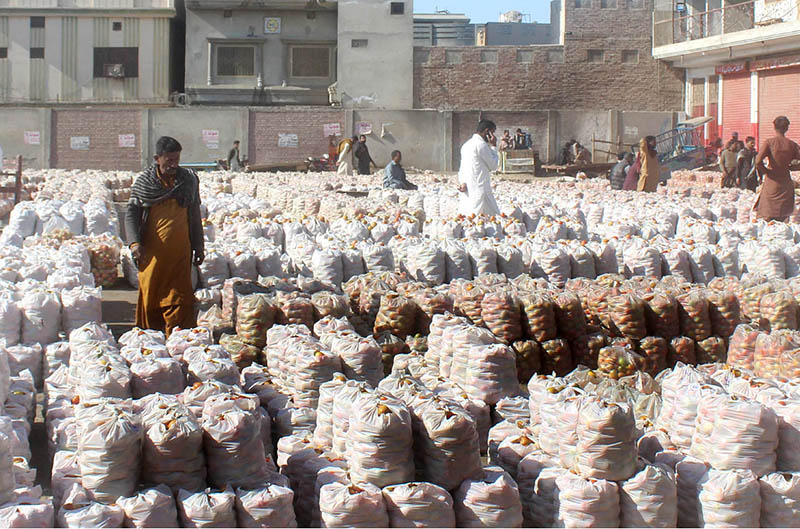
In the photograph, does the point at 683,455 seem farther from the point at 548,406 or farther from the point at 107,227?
the point at 107,227

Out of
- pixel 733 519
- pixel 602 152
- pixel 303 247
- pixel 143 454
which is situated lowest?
pixel 733 519

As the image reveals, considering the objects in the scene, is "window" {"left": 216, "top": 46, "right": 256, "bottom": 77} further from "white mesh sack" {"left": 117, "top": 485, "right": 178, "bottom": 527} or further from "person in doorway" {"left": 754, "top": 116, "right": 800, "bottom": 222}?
"white mesh sack" {"left": 117, "top": 485, "right": 178, "bottom": 527}

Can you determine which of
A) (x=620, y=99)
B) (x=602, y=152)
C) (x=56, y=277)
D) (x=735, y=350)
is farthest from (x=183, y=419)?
(x=620, y=99)

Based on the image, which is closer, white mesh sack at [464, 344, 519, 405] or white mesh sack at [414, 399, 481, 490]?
white mesh sack at [414, 399, 481, 490]

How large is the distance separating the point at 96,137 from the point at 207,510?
28.2 metres

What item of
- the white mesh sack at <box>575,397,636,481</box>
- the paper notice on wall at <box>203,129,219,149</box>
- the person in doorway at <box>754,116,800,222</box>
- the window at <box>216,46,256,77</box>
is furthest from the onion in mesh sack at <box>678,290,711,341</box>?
the window at <box>216,46,256,77</box>

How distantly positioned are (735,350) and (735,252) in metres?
2.59

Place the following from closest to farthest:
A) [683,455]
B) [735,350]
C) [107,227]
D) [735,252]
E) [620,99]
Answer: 1. [683,455]
2. [735,350]
3. [735,252]
4. [107,227]
5. [620,99]

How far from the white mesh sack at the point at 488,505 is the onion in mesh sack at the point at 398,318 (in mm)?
2332

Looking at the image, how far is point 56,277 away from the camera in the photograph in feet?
21.8

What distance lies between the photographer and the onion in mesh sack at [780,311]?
597 centimetres

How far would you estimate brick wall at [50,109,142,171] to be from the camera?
29.5m

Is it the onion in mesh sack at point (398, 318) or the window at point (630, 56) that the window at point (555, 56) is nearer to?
the window at point (630, 56)

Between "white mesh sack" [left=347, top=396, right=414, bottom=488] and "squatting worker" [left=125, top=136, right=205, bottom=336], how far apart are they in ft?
10.3
